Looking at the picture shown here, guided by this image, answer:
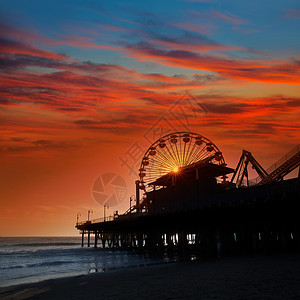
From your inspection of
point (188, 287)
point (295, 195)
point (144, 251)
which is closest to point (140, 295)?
point (188, 287)

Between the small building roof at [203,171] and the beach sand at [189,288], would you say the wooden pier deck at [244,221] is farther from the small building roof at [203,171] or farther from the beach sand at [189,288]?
the beach sand at [189,288]

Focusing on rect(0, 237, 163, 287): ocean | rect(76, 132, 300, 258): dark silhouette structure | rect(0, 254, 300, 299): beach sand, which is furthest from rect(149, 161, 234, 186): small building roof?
rect(0, 254, 300, 299): beach sand

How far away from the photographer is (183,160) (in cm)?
5744

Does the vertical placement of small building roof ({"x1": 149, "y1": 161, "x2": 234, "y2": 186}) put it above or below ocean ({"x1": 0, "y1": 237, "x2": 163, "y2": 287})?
above

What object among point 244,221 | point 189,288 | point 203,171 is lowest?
point 189,288

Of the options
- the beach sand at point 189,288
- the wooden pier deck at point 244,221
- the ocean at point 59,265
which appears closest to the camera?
the beach sand at point 189,288

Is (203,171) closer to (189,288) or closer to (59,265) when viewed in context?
(59,265)

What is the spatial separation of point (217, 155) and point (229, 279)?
42271 mm

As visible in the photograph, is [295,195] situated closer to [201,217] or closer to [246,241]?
[246,241]

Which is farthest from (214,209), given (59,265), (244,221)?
(59,265)

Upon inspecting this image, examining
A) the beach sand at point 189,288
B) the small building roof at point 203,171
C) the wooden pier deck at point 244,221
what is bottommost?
the beach sand at point 189,288

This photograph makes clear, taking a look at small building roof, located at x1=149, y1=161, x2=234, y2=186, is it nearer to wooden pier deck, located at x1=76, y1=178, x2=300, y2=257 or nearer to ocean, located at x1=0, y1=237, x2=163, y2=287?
wooden pier deck, located at x1=76, y1=178, x2=300, y2=257

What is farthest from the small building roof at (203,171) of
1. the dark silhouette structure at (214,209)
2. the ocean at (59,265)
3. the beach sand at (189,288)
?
the beach sand at (189,288)

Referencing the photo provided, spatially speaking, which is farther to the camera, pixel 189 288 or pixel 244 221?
pixel 244 221
